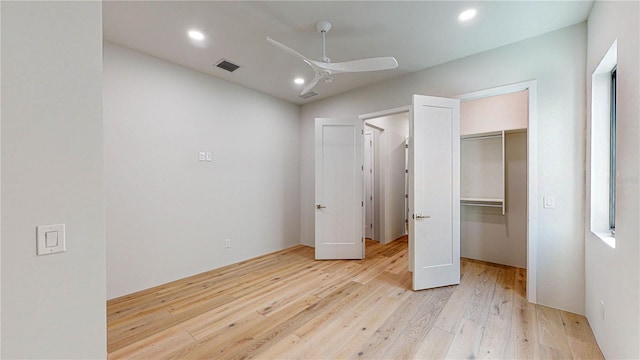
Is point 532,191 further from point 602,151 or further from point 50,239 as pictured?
point 50,239

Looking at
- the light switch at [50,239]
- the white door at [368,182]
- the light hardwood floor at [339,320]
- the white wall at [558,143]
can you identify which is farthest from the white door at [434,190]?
the light switch at [50,239]

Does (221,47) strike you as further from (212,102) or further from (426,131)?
(426,131)

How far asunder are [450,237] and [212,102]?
3.65 metres

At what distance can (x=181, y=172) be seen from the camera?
10.5ft

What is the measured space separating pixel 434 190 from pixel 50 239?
3.11 m

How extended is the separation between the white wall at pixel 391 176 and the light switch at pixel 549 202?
8.59ft

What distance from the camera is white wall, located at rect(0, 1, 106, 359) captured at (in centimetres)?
89

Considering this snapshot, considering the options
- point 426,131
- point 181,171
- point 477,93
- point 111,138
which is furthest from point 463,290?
point 111,138

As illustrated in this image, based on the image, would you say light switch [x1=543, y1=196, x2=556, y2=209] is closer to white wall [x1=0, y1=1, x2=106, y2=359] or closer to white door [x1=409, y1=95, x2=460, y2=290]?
white door [x1=409, y1=95, x2=460, y2=290]

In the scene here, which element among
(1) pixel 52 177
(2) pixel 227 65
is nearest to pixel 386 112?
(2) pixel 227 65

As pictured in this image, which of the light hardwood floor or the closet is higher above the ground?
the closet

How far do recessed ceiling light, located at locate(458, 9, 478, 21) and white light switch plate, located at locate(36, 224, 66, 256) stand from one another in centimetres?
313

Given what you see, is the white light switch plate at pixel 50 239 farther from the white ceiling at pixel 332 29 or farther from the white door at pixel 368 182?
the white door at pixel 368 182

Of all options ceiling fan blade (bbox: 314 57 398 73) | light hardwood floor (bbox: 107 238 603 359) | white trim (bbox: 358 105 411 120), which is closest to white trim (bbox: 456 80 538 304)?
light hardwood floor (bbox: 107 238 603 359)
